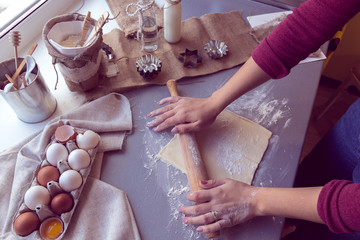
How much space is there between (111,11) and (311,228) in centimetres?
122

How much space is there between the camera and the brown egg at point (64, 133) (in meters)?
0.74

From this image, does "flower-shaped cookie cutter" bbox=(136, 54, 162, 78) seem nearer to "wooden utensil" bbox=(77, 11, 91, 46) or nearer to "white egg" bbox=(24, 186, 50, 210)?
"wooden utensil" bbox=(77, 11, 91, 46)

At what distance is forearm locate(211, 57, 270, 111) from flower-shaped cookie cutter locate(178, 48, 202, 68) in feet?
0.66

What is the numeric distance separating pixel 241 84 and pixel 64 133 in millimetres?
554

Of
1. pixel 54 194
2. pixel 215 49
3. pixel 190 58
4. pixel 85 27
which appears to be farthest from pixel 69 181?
pixel 215 49

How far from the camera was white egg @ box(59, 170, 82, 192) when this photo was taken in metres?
0.67

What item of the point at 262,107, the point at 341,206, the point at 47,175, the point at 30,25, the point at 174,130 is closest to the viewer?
the point at 341,206

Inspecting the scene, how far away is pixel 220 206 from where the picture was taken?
687mm

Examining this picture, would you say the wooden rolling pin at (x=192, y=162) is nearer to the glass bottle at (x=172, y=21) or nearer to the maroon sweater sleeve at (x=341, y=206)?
the maroon sweater sleeve at (x=341, y=206)

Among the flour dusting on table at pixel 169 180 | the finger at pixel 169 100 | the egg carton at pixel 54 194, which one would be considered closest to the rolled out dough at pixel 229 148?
the flour dusting on table at pixel 169 180

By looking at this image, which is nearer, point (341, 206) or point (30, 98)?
point (341, 206)

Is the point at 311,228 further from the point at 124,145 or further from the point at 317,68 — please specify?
the point at 124,145

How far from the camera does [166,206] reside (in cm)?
71

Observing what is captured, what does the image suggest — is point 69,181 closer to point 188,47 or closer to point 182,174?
point 182,174
